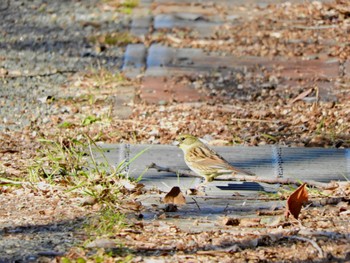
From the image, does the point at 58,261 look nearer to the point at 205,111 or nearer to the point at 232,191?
the point at 232,191

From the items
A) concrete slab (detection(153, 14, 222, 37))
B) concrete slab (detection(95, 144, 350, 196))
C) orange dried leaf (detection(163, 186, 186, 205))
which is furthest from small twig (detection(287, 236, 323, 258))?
concrete slab (detection(153, 14, 222, 37))

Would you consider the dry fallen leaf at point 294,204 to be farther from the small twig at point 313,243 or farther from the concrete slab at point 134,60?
the concrete slab at point 134,60

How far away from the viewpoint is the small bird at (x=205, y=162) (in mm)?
5223

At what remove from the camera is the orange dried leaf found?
4668mm

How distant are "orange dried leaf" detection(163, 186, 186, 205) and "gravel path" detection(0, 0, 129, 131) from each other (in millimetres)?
2175

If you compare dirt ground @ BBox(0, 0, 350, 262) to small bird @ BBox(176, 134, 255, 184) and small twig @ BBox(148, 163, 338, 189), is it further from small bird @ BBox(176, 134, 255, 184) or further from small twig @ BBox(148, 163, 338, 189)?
small bird @ BBox(176, 134, 255, 184)

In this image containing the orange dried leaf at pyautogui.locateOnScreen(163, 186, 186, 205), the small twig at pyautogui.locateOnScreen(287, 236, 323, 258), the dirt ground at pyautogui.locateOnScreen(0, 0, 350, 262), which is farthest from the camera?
the orange dried leaf at pyautogui.locateOnScreen(163, 186, 186, 205)

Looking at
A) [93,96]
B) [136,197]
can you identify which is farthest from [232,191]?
[93,96]

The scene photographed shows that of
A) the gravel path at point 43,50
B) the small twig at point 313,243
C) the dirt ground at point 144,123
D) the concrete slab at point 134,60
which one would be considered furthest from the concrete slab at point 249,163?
the concrete slab at point 134,60

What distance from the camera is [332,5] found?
9.49m

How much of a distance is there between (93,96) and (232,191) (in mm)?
2375

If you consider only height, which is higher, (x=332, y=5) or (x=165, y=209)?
(x=332, y=5)

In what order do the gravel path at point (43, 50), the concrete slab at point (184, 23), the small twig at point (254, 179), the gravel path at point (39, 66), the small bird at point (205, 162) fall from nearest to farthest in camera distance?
the gravel path at point (39, 66) → the small twig at point (254, 179) → the small bird at point (205, 162) → the gravel path at point (43, 50) → the concrete slab at point (184, 23)

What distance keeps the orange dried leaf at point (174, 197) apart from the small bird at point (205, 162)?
1.83 feet
